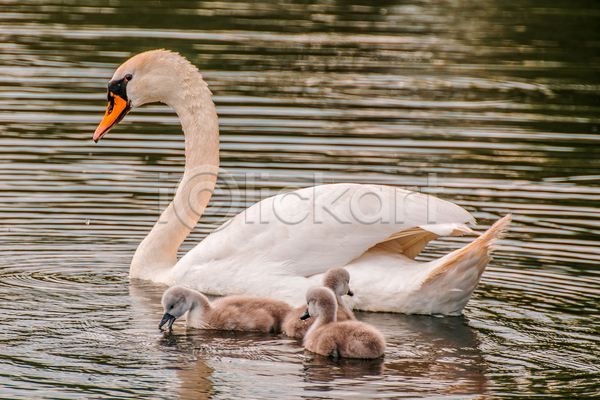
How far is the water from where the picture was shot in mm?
6453

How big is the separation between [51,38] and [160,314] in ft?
48.5

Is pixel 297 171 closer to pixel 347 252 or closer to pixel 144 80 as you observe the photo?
pixel 144 80

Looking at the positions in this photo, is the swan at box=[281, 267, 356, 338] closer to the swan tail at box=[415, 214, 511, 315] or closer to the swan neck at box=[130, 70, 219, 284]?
the swan tail at box=[415, 214, 511, 315]

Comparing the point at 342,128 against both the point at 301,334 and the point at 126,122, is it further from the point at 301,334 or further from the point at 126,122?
the point at 301,334

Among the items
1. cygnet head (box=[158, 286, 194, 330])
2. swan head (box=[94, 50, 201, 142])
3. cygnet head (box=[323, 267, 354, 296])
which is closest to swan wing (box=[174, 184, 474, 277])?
cygnet head (box=[323, 267, 354, 296])

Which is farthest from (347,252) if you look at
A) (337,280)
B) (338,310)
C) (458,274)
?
(458,274)

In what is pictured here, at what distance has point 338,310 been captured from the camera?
729 centimetres

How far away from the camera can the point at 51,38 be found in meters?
21.4

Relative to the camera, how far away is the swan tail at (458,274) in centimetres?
738

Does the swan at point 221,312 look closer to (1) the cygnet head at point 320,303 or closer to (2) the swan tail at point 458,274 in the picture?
(1) the cygnet head at point 320,303

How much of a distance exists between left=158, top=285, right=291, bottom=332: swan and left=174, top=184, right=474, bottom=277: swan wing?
716 mm

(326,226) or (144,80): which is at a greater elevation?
(144,80)

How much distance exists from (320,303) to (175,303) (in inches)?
43.2

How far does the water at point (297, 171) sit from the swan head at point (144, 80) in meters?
1.29
